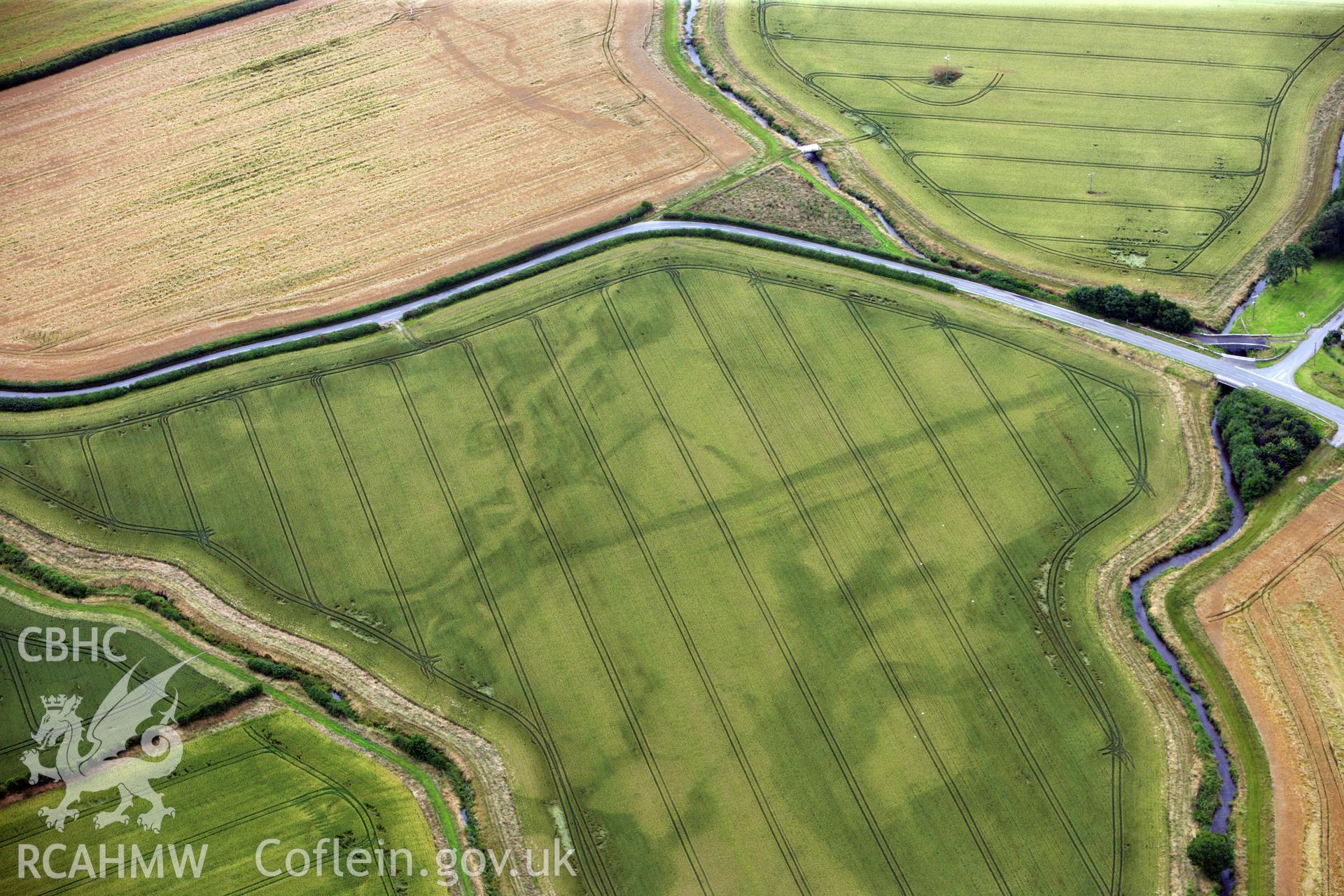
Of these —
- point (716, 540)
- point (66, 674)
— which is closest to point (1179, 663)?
point (716, 540)

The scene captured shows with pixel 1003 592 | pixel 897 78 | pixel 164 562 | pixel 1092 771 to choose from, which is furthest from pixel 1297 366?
pixel 164 562

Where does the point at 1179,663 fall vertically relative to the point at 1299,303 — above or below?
below

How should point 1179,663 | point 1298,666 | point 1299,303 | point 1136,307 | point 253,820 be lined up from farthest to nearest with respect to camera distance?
point 1299,303 → point 1136,307 → point 1179,663 → point 1298,666 → point 253,820

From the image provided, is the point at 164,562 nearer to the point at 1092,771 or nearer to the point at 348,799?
the point at 348,799

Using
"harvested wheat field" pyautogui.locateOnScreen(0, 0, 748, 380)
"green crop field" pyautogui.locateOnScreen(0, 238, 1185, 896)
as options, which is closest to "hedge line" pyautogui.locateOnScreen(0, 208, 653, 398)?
"harvested wheat field" pyautogui.locateOnScreen(0, 0, 748, 380)

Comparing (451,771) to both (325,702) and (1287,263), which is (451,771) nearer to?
(325,702)

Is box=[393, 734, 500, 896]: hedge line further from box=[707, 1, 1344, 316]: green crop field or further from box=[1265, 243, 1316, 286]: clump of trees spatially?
box=[1265, 243, 1316, 286]: clump of trees

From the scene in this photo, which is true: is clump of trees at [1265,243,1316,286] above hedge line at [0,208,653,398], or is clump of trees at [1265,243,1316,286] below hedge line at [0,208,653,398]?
below
